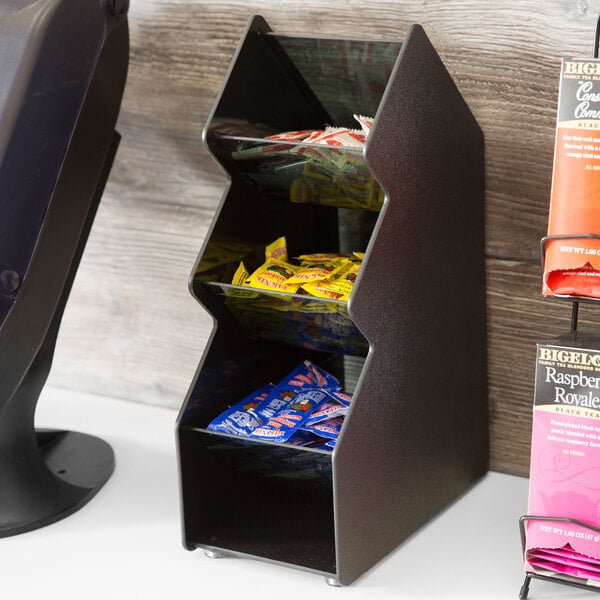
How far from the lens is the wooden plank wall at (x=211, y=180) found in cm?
158

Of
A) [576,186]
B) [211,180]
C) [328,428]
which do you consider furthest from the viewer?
[211,180]

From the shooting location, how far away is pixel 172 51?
6.25 feet

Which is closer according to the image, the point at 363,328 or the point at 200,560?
the point at 363,328

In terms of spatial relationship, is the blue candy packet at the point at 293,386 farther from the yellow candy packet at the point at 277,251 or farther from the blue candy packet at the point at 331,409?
the yellow candy packet at the point at 277,251

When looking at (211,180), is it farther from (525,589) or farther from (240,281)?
(525,589)

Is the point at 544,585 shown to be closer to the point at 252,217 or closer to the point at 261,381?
the point at 261,381

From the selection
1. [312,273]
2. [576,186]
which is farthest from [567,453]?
[312,273]

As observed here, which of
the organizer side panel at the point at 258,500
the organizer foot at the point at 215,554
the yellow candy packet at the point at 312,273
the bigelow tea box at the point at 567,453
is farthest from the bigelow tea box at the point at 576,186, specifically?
the organizer foot at the point at 215,554

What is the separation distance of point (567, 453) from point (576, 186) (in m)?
0.33

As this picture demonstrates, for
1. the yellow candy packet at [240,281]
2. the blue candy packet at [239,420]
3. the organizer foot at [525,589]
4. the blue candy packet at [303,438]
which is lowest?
the organizer foot at [525,589]

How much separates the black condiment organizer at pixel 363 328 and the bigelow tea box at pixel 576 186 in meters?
0.23

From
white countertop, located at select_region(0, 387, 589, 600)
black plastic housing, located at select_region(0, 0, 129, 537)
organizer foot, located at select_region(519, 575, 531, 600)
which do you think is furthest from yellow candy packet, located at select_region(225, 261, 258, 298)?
organizer foot, located at select_region(519, 575, 531, 600)

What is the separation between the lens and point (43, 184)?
1.55 metres

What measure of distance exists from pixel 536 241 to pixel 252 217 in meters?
0.46
